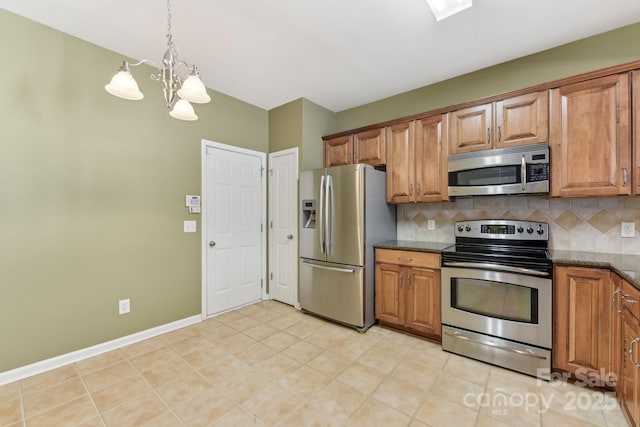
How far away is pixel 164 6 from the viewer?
197 centimetres

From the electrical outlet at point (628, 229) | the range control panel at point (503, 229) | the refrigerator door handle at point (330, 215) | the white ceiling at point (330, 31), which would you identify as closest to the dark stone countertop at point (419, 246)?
the range control panel at point (503, 229)

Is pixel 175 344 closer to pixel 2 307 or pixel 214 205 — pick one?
pixel 2 307

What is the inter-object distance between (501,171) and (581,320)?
1.26 m

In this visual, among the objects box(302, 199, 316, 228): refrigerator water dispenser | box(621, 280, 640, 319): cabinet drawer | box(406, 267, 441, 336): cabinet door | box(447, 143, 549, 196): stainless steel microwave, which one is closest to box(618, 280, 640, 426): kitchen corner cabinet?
box(621, 280, 640, 319): cabinet drawer

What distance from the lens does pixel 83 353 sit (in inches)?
93.0

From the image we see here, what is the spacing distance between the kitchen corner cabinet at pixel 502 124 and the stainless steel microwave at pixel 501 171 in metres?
0.09

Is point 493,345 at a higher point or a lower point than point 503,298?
lower

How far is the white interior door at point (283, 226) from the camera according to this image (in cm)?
361

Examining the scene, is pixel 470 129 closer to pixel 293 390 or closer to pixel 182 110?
pixel 182 110

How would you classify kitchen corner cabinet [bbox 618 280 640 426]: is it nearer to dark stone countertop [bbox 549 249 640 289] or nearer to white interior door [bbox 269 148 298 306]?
dark stone countertop [bbox 549 249 640 289]

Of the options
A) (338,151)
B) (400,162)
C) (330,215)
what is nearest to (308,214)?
(330,215)

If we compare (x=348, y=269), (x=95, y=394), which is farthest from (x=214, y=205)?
(x=95, y=394)

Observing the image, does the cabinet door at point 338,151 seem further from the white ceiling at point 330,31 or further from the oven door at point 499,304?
the oven door at point 499,304

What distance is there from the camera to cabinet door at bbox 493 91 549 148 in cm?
227
